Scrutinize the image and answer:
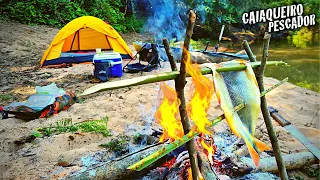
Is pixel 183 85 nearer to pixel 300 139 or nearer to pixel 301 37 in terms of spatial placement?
A: pixel 300 139

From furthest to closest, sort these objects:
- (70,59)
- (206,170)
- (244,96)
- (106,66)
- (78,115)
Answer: (70,59) → (106,66) → (78,115) → (206,170) → (244,96)

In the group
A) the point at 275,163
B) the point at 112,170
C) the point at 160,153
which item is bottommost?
the point at 275,163

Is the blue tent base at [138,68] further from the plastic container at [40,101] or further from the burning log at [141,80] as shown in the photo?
the burning log at [141,80]

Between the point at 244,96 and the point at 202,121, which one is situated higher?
the point at 244,96

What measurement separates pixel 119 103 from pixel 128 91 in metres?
0.81

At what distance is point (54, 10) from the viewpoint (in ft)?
32.0

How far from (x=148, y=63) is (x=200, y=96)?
5.68 metres

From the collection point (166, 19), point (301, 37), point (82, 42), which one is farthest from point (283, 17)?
point (82, 42)

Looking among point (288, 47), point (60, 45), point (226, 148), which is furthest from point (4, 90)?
point (288, 47)

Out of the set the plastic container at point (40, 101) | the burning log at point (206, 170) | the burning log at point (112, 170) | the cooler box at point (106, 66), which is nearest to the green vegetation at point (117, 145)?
the burning log at point (112, 170)

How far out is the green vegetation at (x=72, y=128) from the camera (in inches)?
135

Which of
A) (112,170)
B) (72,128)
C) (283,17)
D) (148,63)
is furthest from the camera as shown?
(283,17)

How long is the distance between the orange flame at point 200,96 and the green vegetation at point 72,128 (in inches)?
71.7

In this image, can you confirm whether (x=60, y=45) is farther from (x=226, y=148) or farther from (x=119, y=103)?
(x=226, y=148)
